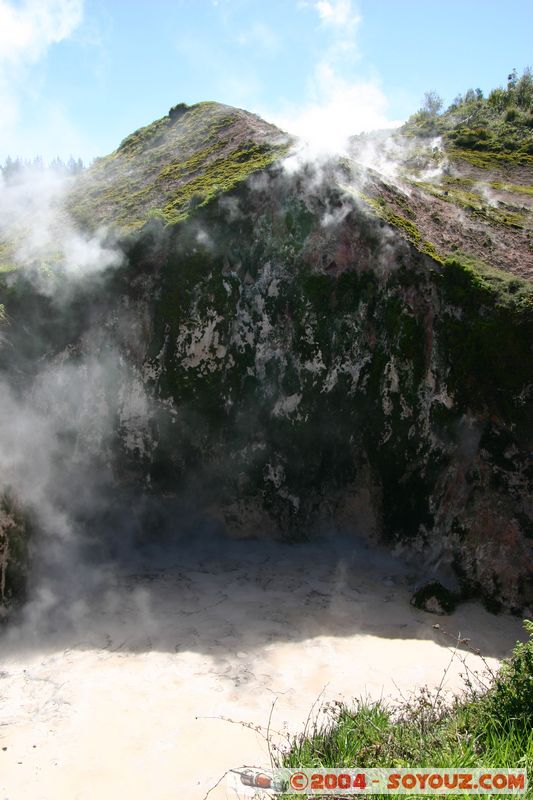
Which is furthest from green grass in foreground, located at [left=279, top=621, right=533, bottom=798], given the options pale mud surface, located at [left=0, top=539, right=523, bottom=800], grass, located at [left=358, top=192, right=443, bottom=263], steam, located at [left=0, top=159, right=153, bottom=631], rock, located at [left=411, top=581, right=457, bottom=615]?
grass, located at [left=358, top=192, right=443, bottom=263]

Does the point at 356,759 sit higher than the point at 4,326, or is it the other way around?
the point at 4,326

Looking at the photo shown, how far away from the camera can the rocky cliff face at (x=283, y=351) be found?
12.4 m

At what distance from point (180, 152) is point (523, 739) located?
727 inches

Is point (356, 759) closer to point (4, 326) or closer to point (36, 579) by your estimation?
point (36, 579)

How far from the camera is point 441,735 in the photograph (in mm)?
6137

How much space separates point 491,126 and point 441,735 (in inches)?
994

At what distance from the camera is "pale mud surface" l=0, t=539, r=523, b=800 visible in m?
7.20

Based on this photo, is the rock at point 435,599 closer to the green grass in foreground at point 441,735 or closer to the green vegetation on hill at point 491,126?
the green grass in foreground at point 441,735

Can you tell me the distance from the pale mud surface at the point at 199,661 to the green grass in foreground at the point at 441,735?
1112 mm

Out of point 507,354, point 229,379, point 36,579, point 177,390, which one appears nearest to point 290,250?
point 229,379

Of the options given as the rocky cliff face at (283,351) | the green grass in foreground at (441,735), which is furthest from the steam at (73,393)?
the green grass in foreground at (441,735)

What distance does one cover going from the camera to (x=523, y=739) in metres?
5.74
